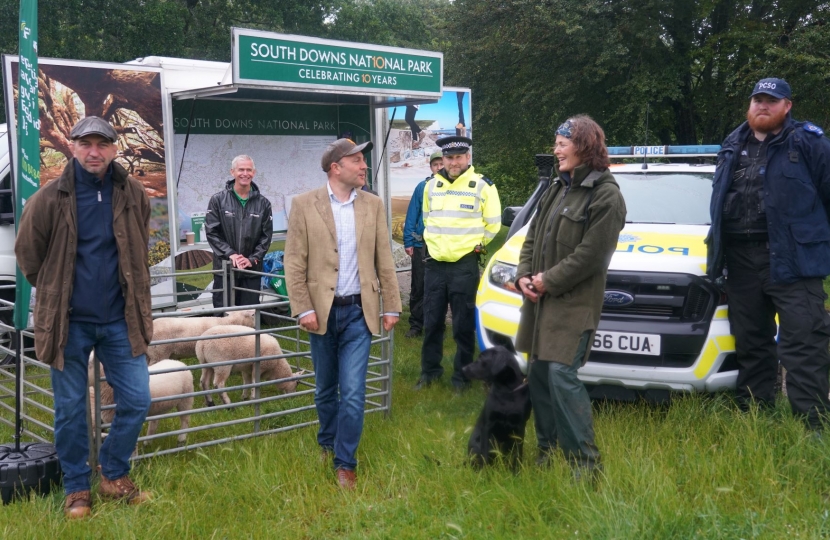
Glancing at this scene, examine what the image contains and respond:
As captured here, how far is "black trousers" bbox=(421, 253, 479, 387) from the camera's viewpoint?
679cm

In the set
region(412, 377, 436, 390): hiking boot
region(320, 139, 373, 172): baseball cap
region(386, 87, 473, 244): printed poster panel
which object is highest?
region(386, 87, 473, 244): printed poster panel

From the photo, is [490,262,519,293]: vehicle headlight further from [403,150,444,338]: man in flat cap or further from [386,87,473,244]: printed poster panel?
[386,87,473,244]: printed poster panel

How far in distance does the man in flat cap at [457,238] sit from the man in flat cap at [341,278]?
1.97 m

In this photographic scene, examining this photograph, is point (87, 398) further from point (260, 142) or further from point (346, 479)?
point (260, 142)

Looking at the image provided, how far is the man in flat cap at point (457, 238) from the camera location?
6727mm

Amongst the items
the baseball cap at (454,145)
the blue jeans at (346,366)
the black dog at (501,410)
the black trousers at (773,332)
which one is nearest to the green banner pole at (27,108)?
the blue jeans at (346,366)

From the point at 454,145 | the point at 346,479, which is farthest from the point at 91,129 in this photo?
the point at 454,145

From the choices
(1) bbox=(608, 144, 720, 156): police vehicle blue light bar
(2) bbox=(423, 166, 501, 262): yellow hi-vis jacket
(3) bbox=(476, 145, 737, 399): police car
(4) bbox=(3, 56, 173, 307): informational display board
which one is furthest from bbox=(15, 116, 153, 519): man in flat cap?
(1) bbox=(608, 144, 720, 156): police vehicle blue light bar

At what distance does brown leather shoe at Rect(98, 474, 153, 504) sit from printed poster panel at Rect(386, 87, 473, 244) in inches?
292

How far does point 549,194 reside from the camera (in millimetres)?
4469

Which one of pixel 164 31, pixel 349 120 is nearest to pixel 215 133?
pixel 349 120

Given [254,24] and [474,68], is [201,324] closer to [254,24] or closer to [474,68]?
[474,68]

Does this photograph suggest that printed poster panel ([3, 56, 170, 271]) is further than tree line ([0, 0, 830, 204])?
No

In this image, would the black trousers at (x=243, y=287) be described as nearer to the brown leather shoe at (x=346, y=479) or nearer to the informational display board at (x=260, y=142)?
the informational display board at (x=260, y=142)
